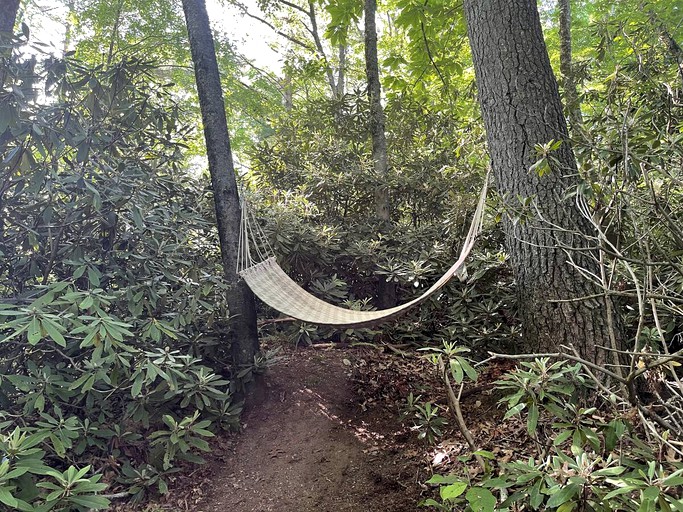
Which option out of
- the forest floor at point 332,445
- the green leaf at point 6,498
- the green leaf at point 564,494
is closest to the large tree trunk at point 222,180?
the forest floor at point 332,445

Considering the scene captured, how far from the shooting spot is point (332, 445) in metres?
1.85

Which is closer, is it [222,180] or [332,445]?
[332,445]

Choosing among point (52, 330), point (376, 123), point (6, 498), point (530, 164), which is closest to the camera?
point (6, 498)

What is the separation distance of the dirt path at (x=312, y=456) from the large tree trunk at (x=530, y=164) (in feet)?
2.42

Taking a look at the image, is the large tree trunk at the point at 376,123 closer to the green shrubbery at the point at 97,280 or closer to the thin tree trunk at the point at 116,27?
the green shrubbery at the point at 97,280

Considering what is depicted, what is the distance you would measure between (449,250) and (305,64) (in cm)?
240

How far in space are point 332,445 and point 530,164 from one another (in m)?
1.41

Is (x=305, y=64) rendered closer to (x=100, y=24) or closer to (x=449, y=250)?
(x=100, y=24)

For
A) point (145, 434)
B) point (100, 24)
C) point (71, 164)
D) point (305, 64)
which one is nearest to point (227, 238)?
point (71, 164)

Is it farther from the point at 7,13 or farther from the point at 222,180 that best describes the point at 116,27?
the point at 222,180

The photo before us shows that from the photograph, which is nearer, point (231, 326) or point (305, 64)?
point (231, 326)

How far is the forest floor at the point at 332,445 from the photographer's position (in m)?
1.56

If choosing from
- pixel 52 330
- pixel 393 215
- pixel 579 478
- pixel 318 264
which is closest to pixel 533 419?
→ pixel 579 478

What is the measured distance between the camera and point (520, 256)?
67.9 inches
